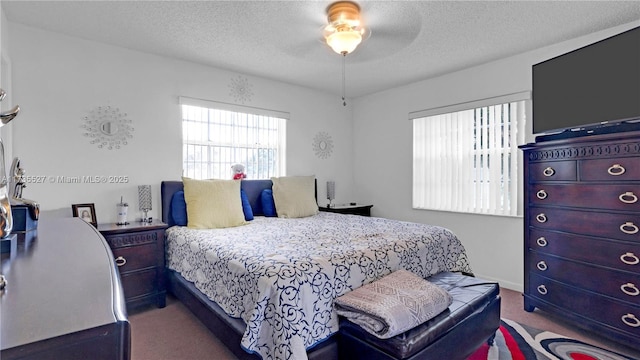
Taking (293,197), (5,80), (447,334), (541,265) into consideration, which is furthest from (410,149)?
(5,80)

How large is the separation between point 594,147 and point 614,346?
1.43m

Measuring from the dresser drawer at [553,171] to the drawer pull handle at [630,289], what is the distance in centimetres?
79

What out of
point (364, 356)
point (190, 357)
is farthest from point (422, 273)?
point (190, 357)

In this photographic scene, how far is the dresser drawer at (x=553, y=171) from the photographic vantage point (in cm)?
242

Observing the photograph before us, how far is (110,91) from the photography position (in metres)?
3.03

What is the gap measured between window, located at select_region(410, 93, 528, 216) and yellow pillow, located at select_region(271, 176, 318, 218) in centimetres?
151

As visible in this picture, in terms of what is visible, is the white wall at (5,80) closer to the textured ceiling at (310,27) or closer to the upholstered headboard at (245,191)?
the textured ceiling at (310,27)

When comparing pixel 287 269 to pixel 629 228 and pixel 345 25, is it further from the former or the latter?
pixel 629 228

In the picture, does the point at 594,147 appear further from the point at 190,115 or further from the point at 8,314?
the point at 190,115

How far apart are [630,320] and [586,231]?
2.01ft

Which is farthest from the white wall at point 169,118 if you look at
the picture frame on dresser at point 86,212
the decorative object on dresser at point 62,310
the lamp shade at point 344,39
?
the decorative object on dresser at point 62,310

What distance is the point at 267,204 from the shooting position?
375 centimetres

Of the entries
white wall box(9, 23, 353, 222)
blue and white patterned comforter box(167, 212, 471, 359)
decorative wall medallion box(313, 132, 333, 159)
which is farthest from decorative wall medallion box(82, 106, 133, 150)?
decorative wall medallion box(313, 132, 333, 159)

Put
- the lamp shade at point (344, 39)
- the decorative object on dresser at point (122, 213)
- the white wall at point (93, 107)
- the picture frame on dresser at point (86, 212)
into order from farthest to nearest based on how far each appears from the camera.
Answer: the decorative object on dresser at point (122, 213) < the picture frame on dresser at point (86, 212) < the white wall at point (93, 107) < the lamp shade at point (344, 39)
